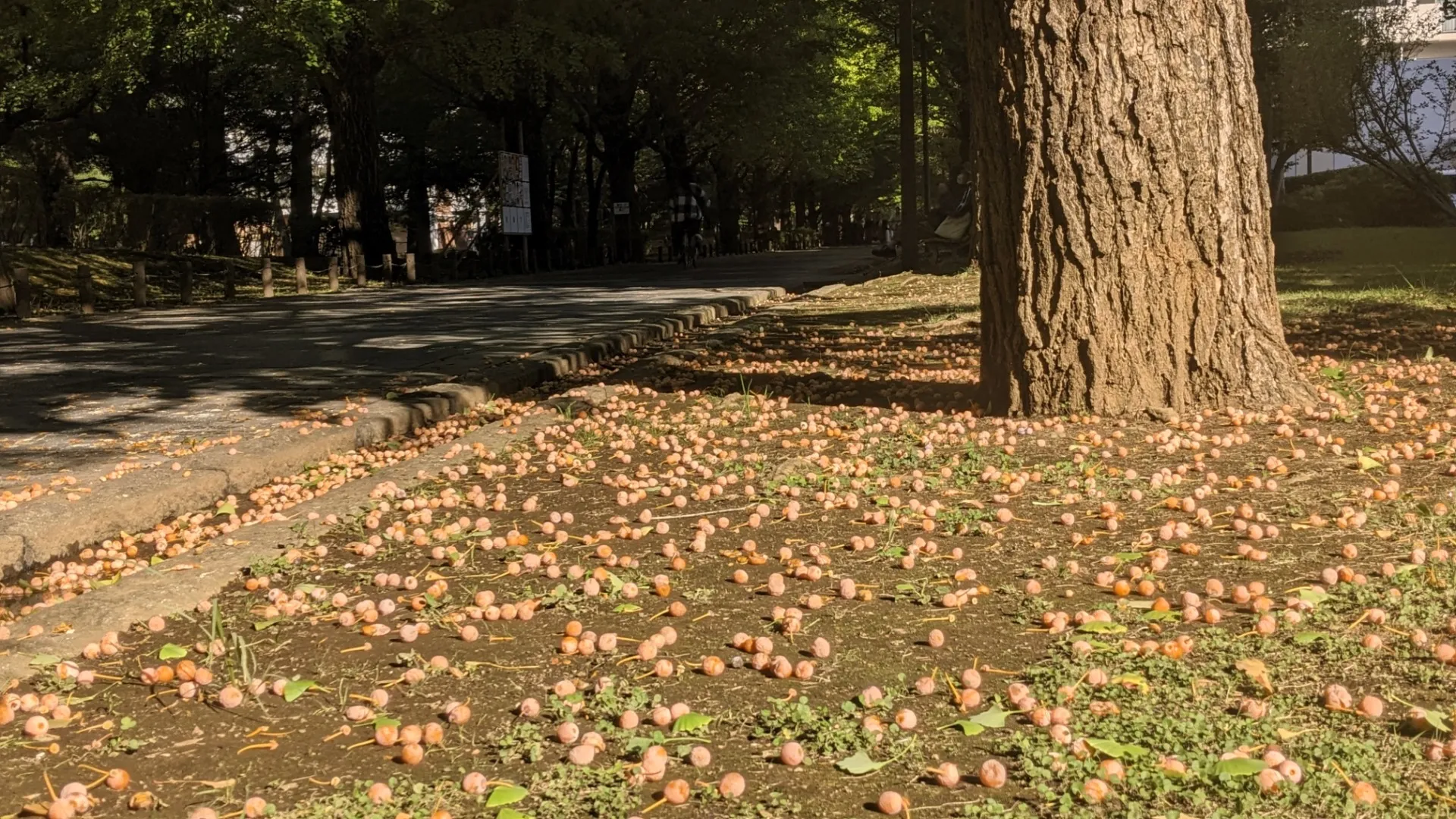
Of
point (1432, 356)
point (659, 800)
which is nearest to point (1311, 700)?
point (659, 800)

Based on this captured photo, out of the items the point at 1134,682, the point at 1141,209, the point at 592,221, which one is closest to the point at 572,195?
the point at 592,221

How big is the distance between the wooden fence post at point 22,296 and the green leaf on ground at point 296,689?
17.5 metres

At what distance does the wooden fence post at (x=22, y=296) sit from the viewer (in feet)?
60.0

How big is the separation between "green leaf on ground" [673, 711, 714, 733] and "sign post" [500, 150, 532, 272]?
30.0 metres

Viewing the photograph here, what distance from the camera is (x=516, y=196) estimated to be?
32625 millimetres

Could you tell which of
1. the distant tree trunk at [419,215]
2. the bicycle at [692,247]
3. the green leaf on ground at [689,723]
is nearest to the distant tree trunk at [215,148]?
the distant tree trunk at [419,215]

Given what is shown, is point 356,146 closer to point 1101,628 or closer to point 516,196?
point 516,196

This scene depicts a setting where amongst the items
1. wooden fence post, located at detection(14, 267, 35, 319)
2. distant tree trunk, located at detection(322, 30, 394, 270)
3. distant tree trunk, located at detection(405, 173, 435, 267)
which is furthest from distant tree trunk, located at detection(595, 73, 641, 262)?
wooden fence post, located at detection(14, 267, 35, 319)

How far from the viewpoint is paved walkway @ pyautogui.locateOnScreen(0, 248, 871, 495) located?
23.3 ft

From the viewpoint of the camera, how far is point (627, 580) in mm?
3932

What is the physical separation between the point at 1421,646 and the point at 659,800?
6.06 ft

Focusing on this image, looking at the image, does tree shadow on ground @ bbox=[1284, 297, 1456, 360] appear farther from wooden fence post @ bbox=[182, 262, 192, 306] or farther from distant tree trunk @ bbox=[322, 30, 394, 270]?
distant tree trunk @ bbox=[322, 30, 394, 270]

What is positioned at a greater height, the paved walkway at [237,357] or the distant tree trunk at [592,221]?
the distant tree trunk at [592,221]

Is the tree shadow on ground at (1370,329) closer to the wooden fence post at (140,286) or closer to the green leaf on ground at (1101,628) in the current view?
the green leaf on ground at (1101,628)
